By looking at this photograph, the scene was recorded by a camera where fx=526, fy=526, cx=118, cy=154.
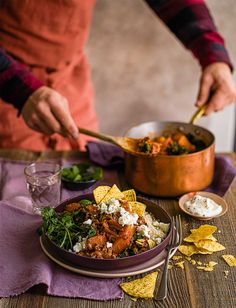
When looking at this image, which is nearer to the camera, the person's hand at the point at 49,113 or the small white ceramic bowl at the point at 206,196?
the small white ceramic bowl at the point at 206,196

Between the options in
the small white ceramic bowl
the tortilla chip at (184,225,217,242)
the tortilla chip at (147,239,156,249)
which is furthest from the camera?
the small white ceramic bowl

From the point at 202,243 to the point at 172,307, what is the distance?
0.25 metres

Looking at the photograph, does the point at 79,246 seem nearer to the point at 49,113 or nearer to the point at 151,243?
the point at 151,243

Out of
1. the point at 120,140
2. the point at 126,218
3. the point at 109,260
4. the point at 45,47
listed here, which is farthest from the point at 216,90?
the point at 109,260

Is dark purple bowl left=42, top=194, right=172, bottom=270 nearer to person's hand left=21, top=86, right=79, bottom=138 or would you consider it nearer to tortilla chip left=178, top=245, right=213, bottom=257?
tortilla chip left=178, top=245, right=213, bottom=257

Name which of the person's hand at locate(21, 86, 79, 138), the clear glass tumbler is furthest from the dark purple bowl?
the person's hand at locate(21, 86, 79, 138)

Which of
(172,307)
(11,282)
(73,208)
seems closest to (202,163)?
(73,208)

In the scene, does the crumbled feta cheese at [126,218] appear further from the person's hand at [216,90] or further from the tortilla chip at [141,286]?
the person's hand at [216,90]

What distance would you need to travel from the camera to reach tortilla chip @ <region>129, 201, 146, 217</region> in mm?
1322

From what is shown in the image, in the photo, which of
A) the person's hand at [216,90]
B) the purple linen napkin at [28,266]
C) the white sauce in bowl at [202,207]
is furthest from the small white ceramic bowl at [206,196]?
the person's hand at [216,90]

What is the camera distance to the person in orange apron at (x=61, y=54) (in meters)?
1.89

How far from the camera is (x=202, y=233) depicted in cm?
134

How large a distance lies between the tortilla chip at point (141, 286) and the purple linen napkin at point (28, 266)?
0.8 inches

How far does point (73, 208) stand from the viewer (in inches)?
53.6
